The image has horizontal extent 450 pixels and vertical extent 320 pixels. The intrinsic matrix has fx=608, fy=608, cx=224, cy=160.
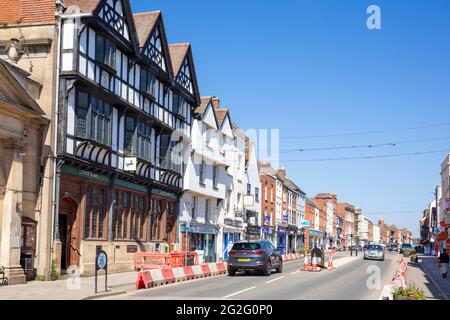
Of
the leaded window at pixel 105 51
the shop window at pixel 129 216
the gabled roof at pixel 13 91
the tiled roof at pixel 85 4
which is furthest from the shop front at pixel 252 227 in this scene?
the gabled roof at pixel 13 91

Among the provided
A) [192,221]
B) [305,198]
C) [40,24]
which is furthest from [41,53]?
[305,198]

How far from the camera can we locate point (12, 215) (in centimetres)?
2117

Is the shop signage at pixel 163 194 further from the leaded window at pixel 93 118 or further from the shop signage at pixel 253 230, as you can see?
the shop signage at pixel 253 230

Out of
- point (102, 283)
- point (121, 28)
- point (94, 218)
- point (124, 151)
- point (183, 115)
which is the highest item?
point (121, 28)

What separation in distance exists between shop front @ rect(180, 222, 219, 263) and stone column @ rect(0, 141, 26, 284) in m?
17.3

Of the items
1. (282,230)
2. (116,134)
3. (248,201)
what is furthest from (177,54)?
(282,230)

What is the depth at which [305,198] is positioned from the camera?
91.2m

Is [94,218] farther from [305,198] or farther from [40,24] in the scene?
[305,198]

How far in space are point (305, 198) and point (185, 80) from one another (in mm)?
55250

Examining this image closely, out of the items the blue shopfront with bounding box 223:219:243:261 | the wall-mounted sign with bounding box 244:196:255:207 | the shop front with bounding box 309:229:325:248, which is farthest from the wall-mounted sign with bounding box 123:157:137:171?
the shop front with bounding box 309:229:325:248

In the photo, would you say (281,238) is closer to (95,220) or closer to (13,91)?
(95,220)

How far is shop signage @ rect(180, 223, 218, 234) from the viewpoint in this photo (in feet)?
128

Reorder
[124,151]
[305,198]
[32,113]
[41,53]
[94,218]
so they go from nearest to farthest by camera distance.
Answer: [32,113], [41,53], [94,218], [124,151], [305,198]
